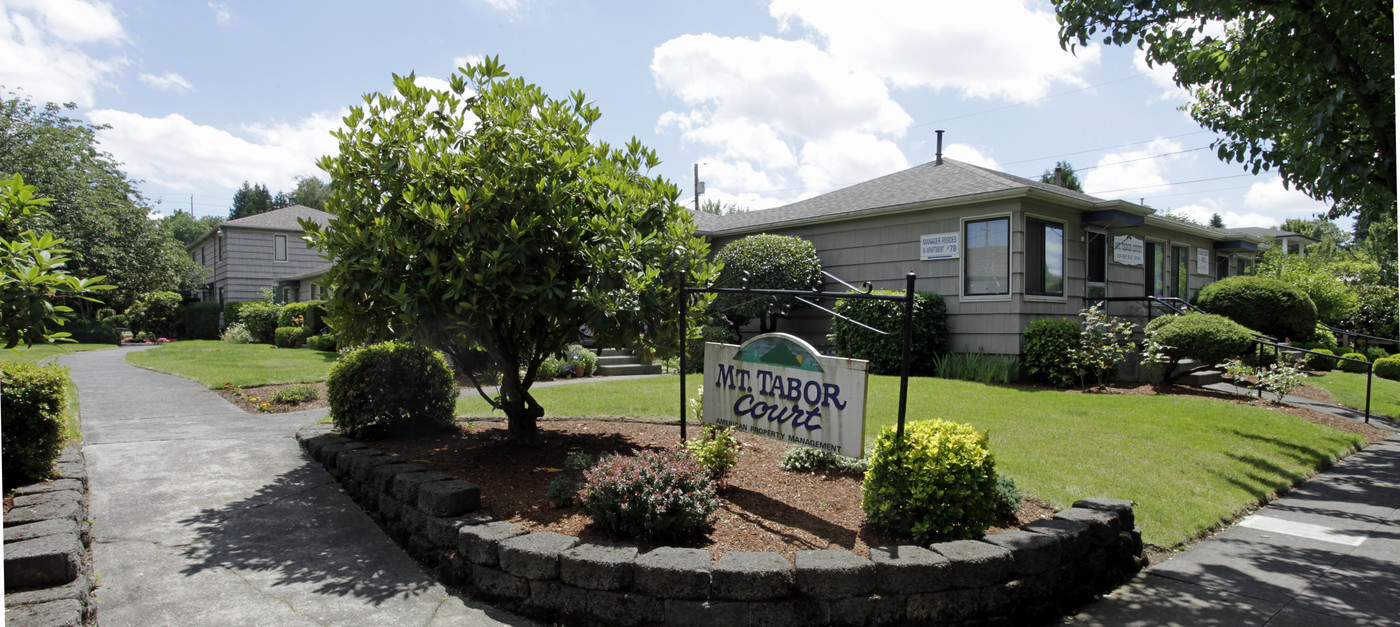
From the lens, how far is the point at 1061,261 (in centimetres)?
1265

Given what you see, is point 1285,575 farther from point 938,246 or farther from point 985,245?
point 938,246

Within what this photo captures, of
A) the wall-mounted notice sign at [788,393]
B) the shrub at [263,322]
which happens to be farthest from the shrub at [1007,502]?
the shrub at [263,322]

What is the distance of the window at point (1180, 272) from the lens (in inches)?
659

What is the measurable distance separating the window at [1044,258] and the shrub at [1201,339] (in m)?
1.84

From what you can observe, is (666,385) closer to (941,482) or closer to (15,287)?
(941,482)

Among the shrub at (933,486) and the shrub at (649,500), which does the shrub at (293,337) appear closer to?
the shrub at (649,500)

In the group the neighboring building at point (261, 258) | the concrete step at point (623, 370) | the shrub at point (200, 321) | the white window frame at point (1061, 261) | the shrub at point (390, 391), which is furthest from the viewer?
the neighboring building at point (261, 258)

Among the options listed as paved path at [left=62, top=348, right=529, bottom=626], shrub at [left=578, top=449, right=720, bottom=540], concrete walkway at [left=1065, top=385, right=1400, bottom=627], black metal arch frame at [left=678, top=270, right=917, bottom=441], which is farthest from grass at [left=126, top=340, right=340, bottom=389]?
concrete walkway at [left=1065, top=385, right=1400, bottom=627]

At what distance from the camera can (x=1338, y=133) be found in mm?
6105

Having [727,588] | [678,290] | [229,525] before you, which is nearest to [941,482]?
[727,588]

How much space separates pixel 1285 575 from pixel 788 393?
321 cm

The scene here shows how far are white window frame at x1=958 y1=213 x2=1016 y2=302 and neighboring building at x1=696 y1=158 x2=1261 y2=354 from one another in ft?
0.06

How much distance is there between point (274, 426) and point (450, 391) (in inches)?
92.2

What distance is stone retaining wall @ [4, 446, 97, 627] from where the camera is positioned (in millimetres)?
3020
